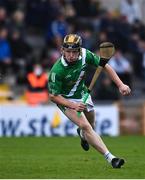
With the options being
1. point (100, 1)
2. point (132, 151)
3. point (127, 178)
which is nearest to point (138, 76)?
point (100, 1)

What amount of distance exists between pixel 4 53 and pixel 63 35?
6.80ft

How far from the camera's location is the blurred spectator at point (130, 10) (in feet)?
83.5

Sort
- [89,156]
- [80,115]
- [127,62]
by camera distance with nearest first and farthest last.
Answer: [80,115]
[89,156]
[127,62]

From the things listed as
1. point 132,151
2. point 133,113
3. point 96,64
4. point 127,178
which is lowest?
point 133,113

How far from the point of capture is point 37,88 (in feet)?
72.6

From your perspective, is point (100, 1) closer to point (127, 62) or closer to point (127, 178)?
point (127, 62)

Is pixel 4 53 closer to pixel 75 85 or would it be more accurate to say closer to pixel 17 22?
pixel 17 22

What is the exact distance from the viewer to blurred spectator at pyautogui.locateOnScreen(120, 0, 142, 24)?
25.5 meters

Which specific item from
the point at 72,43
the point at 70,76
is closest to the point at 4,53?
the point at 70,76

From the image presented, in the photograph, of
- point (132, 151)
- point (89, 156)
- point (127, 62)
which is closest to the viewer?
point (89, 156)

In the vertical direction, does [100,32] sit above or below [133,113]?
above

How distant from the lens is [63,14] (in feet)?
81.3

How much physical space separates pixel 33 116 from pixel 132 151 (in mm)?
6310

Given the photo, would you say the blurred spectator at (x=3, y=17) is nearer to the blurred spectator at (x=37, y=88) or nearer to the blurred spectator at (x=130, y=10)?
the blurred spectator at (x=37, y=88)
